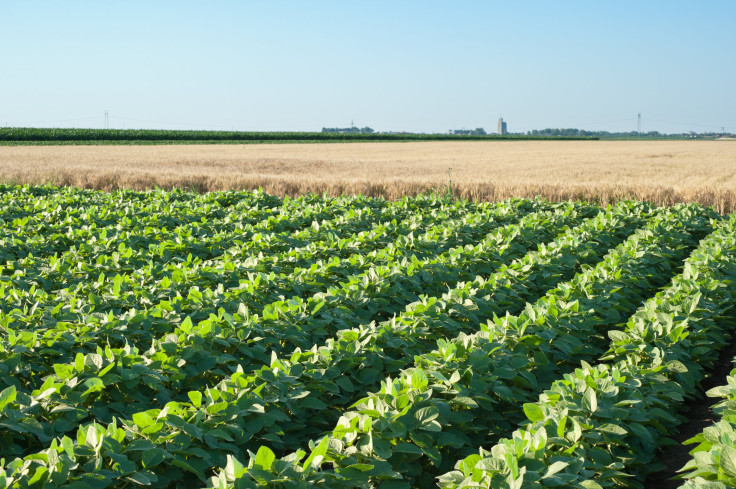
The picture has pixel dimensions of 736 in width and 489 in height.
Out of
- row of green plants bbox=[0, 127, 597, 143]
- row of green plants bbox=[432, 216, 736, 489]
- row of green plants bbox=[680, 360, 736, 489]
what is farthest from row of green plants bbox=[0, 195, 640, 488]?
row of green plants bbox=[0, 127, 597, 143]

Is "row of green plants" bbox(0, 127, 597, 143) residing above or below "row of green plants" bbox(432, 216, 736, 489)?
above

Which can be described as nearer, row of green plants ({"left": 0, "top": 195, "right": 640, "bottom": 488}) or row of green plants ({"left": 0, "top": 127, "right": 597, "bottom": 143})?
row of green plants ({"left": 0, "top": 195, "right": 640, "bottom": 488})

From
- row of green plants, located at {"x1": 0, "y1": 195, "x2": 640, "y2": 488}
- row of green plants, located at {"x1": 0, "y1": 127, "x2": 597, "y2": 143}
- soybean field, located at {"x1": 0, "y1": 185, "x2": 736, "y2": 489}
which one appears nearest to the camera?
soybean field, located at {"x1": 0, "y1": 185, "x2": 736, "y2": 489}

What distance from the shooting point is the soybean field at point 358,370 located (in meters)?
2.84

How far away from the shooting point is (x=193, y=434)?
9.77 feet

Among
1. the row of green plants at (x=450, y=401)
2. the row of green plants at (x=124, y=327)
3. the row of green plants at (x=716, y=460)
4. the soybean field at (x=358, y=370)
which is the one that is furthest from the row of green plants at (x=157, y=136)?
the row of green plants at (x=716, y=460)

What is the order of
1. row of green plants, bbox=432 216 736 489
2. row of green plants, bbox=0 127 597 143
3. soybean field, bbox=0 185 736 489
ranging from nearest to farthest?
row of green plants, bbox=432 216 736 489 → soybean field, bbox=0 185 736 489 → row of green plants, bbox=0 127 597 143

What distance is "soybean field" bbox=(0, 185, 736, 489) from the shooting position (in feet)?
9.30

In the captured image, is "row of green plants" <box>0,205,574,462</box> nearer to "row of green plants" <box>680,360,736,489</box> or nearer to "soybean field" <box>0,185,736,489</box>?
"soybean field" <box>0,185,736,489</box>

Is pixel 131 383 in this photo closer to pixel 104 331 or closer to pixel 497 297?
pixel 104 331

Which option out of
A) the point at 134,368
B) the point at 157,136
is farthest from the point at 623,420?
the point at 157,136

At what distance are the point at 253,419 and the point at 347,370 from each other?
0.93 m

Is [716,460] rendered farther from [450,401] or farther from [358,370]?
[358,370]

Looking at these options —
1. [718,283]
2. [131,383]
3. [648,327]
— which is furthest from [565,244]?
[131,383]
